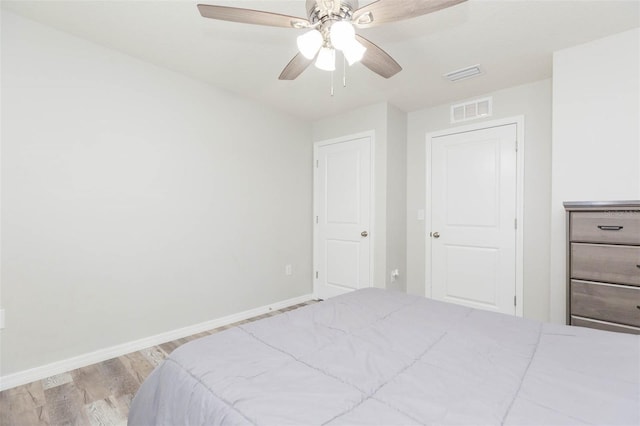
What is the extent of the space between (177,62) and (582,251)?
131 inches

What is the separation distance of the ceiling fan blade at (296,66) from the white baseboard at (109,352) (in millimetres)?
2392

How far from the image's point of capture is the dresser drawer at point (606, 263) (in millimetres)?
1732

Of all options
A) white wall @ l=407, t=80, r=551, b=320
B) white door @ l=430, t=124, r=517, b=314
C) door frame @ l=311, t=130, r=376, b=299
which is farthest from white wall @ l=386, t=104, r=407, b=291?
white wall @ l=407, t=80, r=551, b=320

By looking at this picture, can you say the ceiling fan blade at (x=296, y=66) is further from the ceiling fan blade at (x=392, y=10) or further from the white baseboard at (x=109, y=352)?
the white baseboard at (x=109, y=352)

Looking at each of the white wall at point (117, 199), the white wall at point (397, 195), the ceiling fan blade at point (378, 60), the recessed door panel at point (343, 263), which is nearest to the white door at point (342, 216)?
the recessed door panel at point (343, 263)

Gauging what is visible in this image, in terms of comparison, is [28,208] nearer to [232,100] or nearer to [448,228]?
[232,100]

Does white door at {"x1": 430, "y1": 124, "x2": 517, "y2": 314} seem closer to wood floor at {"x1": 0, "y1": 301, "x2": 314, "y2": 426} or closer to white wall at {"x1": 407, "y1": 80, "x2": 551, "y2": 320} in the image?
white wall at {"x1": 407, "y1": 80, "x2": 551, "y2": 320}

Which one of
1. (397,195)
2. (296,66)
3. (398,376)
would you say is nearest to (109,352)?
(398,376)

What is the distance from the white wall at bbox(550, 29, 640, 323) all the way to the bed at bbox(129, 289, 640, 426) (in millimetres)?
1444

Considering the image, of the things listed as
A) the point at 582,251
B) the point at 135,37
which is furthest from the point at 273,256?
the point at 582,251

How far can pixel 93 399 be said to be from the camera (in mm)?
1847

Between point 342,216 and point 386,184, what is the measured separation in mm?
718

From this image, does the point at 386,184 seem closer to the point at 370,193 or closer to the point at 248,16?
the point at 370,193

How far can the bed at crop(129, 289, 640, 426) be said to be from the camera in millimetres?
770
